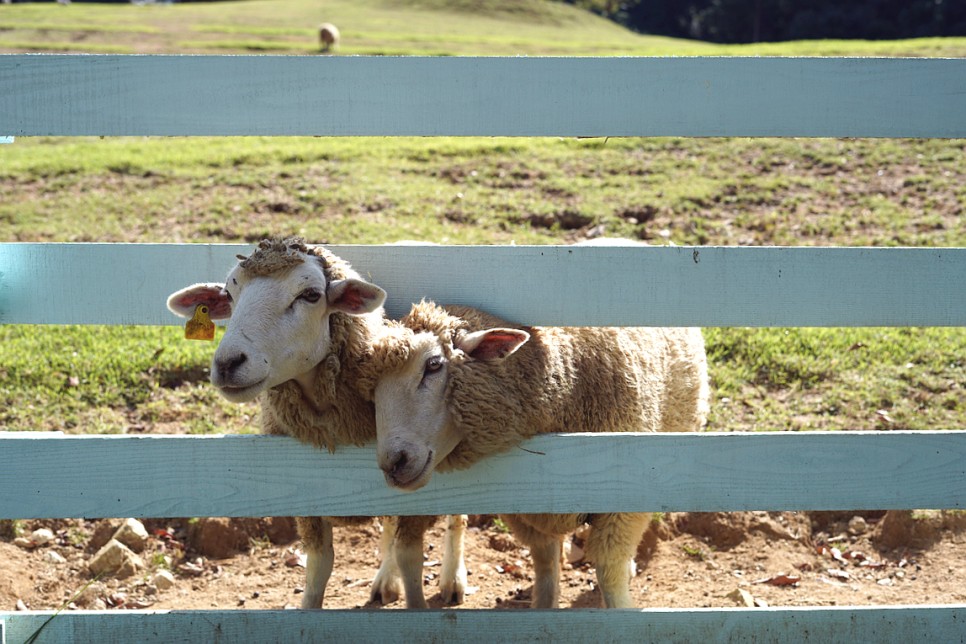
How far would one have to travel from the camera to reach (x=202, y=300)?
2.90 meters

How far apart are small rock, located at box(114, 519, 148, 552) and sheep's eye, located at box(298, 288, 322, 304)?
248 centimetres

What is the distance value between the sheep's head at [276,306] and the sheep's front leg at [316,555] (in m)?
0.88

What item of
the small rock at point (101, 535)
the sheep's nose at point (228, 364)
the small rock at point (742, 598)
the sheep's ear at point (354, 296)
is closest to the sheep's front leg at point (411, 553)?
the sheep's ear at point (354, 296)

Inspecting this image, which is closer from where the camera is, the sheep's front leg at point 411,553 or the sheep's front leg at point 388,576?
the sheep's front leg at point 411,553

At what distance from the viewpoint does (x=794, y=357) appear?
248 inches

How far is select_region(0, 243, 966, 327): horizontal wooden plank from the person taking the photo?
2.74m

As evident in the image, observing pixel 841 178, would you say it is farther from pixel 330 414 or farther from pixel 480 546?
pixel 330 414

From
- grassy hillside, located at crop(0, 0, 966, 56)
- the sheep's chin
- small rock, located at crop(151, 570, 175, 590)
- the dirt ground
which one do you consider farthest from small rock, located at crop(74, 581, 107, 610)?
grassy hillside, located at crop(0, 0, 966, 56)

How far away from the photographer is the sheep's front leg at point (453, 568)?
4.41 m

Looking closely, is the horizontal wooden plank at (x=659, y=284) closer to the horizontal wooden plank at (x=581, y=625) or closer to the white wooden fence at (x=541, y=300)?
the white wooden fence at (x=541, y=300)

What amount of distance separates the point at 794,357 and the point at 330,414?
428 cm

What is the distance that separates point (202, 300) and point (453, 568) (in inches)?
83.4

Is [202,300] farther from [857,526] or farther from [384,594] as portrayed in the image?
[857,526]

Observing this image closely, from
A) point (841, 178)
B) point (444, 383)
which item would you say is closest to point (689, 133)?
point (444, 383)
